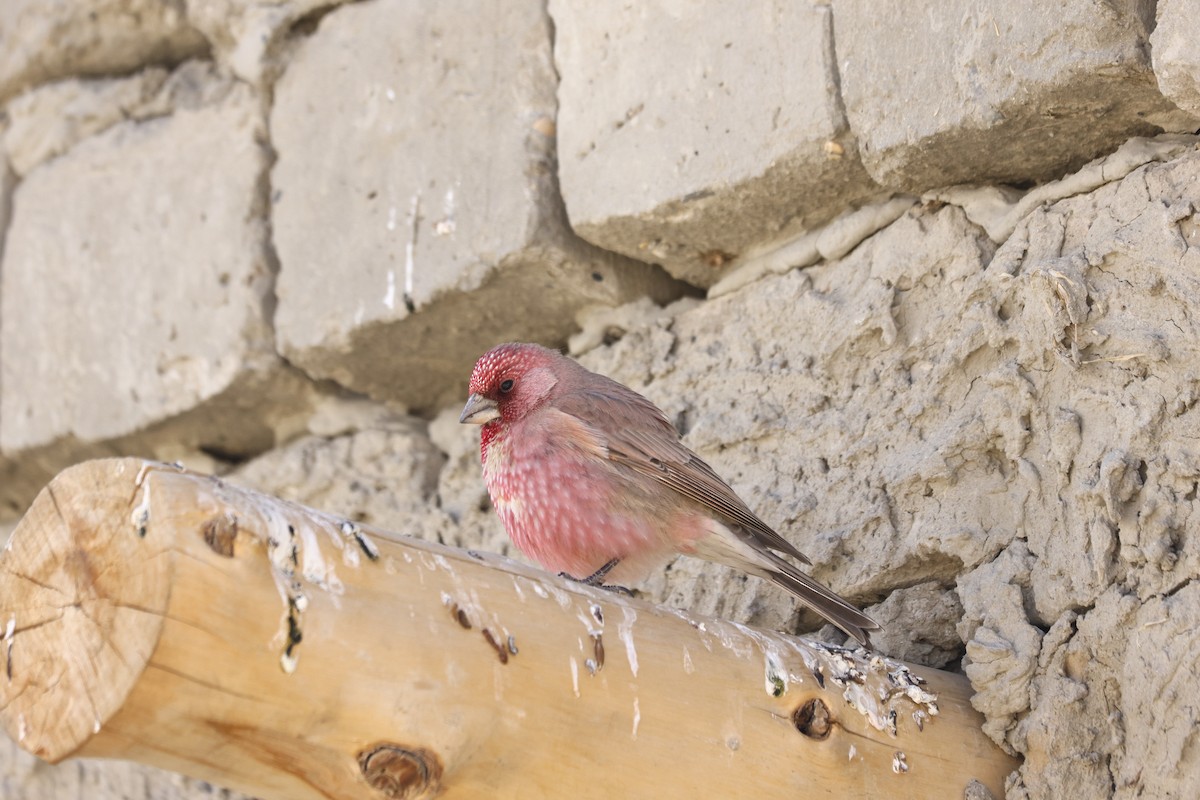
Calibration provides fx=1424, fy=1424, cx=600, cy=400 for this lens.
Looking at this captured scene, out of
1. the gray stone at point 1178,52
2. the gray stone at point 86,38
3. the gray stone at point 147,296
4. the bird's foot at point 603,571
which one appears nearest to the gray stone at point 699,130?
the gray stone at point 1178,52

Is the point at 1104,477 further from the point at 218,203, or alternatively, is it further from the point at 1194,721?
the point at 218,203

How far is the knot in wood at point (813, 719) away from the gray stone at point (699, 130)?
149cm

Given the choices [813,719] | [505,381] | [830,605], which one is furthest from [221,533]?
[505,381]

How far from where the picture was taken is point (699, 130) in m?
3.80

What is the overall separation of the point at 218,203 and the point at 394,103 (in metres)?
0.78

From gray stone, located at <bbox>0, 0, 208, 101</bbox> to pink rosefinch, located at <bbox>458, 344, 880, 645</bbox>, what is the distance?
7.89 ft

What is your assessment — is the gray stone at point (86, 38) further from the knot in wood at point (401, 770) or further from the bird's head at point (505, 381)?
the knot in wood at point (401, 770)

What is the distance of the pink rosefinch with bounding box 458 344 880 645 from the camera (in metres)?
3.48

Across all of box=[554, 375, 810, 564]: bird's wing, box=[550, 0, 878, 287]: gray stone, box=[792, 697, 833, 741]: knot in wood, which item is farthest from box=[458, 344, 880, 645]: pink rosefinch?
box=[792, 697, 833, 741]: knot in wood

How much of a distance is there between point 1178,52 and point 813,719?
1476 mm

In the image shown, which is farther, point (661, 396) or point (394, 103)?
point (394, 103)

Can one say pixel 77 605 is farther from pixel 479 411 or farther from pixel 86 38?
pixel 86 38

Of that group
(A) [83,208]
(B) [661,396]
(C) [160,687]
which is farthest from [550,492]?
(A) [83,208]

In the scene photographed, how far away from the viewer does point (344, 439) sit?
478cm
